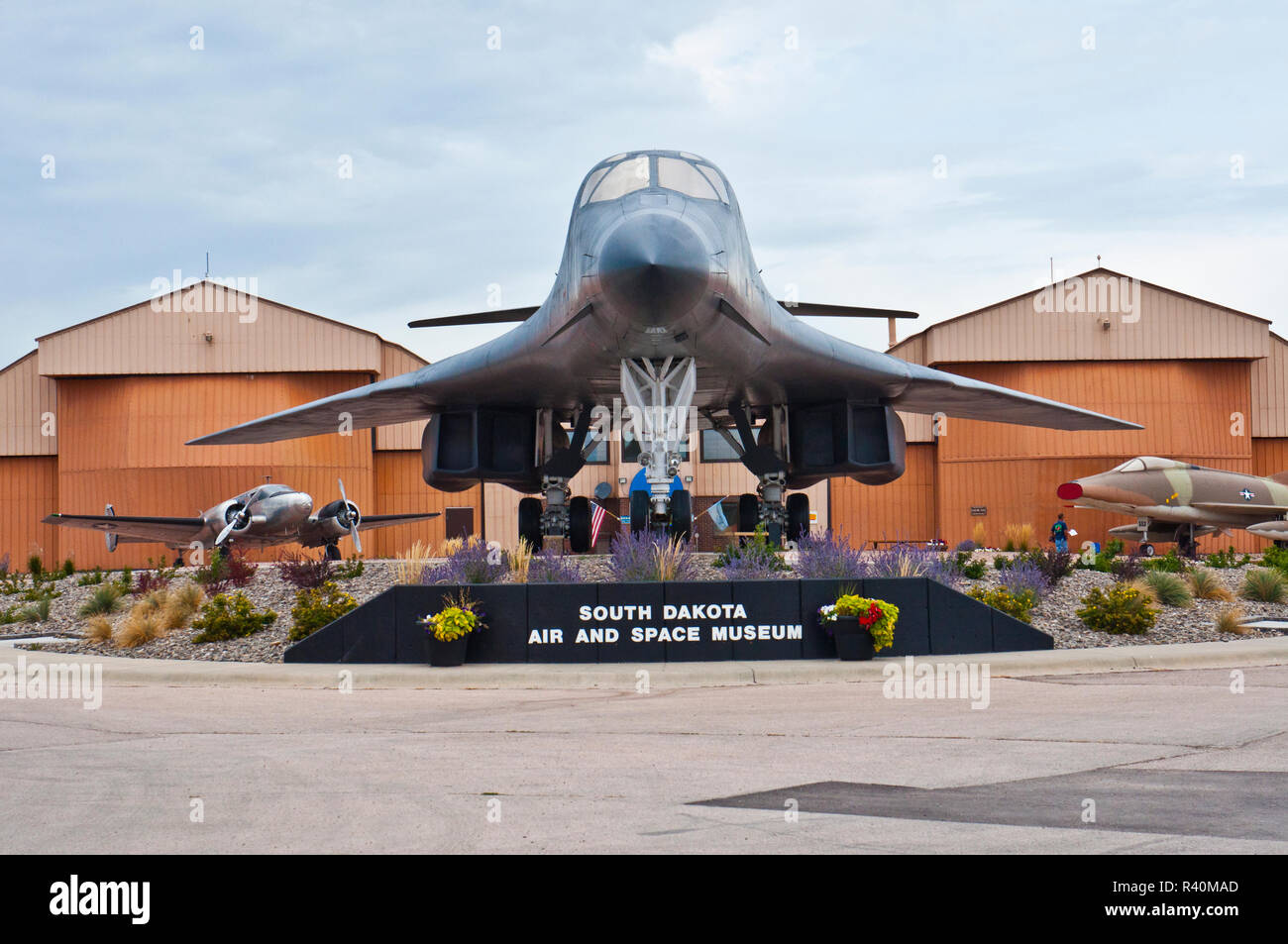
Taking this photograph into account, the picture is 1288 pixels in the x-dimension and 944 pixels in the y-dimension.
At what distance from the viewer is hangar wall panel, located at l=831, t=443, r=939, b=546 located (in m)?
36.5

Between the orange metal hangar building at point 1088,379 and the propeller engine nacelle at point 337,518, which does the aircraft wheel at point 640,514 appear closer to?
the propeller engine nacelle at point 337,518

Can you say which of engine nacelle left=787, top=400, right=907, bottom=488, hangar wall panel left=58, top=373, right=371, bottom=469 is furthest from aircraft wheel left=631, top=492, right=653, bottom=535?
hangar wall panel left=58, top=373, right=371, bottom=469

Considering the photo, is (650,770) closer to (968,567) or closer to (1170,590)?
(968,567)

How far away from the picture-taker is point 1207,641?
12266 mm

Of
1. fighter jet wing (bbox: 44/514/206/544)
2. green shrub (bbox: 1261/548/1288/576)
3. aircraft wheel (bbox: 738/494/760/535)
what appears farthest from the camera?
fighter jet wing (bbox: 44/514/206/544)

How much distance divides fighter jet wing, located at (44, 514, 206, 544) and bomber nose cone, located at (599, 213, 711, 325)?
1894 centimetres

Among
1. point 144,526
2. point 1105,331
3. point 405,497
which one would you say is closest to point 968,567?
point 144,526

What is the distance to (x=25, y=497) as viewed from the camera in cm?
3672

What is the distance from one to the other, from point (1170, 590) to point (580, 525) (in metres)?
8.10

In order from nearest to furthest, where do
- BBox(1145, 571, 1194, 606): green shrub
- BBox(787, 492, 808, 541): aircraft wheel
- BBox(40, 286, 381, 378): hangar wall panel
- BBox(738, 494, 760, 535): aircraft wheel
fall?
BBox(1145, 571, 1194, 606): green shrub, BBox(787, 492, 808, 541): aircraft wheel, BBox(738, 494, 760, 535): aircraft wheel, BBox(40, 286, 381, 378): hangar wall panel

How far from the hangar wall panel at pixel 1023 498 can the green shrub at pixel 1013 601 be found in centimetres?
2191

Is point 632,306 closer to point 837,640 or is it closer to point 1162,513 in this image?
point 837,640

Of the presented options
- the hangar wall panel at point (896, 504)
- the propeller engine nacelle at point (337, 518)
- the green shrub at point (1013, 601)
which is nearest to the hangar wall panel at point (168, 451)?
the propeller engine nacelle at point (337, 518)

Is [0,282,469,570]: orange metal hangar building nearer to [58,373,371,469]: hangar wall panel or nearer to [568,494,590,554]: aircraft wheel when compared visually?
[58,373,371,469]: hangar wall panel
